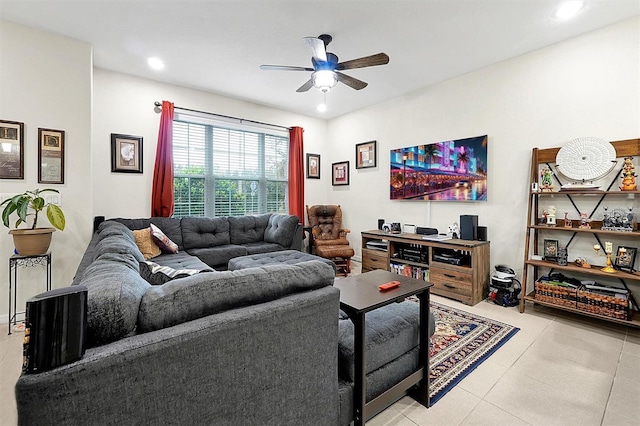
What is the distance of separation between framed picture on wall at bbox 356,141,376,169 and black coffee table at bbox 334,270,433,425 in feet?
10.7

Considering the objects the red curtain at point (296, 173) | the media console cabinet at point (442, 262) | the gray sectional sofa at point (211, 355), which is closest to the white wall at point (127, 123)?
the red curtain at point (296, 173)

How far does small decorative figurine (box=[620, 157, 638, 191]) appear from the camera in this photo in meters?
2.38

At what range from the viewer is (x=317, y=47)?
2309mm

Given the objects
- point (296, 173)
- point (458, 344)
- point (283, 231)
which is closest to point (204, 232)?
point (283, 231)

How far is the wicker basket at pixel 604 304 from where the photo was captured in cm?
236

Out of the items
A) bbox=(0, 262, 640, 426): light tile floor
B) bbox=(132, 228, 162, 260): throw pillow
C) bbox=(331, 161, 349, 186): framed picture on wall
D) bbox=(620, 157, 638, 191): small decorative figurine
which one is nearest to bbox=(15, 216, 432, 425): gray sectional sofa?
bbox=(0, 262, 640, 426): light tile floor

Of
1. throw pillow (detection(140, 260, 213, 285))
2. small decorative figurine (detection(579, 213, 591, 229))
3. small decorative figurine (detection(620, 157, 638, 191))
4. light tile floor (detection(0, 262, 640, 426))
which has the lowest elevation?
light tile floor (detection(0, 262, 640, 426))

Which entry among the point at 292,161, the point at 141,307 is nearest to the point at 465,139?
the point at 292,161

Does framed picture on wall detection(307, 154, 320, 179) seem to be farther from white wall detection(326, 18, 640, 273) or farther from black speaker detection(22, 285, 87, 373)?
black speaker detection(22, 285, 87, 373)

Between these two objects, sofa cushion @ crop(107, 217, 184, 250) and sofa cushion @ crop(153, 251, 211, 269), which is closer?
sofa cushion @ crop(153, 251, 211, 269)

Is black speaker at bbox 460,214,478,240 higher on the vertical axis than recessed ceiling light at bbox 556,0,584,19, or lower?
lower

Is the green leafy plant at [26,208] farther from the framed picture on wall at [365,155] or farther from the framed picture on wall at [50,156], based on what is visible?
the framed picture on wall at [365,155]

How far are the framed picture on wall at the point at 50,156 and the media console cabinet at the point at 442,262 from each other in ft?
12.1

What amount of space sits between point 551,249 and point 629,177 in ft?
2.80
